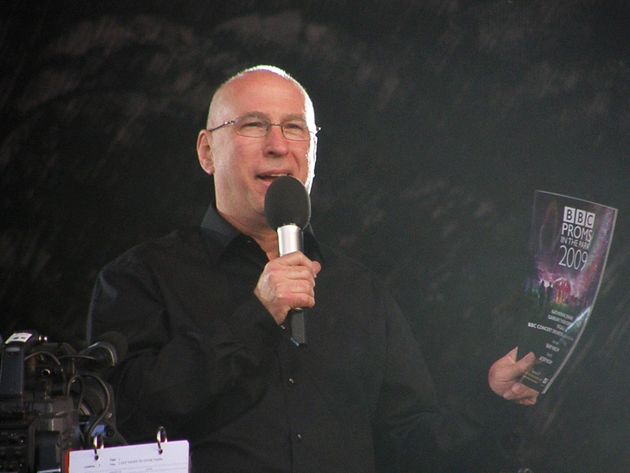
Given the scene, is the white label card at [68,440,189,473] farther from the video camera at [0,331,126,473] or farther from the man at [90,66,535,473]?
the man at [90,66,535,473]

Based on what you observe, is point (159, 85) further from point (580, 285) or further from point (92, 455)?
point (92, 455)

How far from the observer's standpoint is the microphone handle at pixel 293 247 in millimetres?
1751

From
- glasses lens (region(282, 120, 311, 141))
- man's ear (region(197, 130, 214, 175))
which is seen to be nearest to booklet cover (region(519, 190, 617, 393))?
glasses lens (region(282, 120, 311, 141))

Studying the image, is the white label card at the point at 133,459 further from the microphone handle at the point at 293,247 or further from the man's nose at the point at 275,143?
the man's nose at the point at 275,143

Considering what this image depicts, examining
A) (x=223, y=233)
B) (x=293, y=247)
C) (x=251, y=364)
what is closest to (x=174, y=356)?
(x=251, y=364)

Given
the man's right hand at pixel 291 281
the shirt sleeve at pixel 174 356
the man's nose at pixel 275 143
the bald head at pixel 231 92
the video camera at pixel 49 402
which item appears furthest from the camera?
the bald head at pixel 231 92

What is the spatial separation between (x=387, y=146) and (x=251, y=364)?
3.45 ft

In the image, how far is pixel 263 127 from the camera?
2.31 meters

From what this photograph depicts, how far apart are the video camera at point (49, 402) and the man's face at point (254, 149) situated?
753 mm

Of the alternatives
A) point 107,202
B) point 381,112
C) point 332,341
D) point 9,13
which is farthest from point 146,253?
point 381,112

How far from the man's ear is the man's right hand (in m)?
0.74

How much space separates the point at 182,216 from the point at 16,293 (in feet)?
1.52

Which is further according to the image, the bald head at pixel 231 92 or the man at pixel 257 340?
the bald head at pixel 231 92

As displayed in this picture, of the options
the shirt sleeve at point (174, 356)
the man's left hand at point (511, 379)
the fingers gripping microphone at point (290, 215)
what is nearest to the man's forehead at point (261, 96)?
the fingers gripping microphone at point (290, 215)
